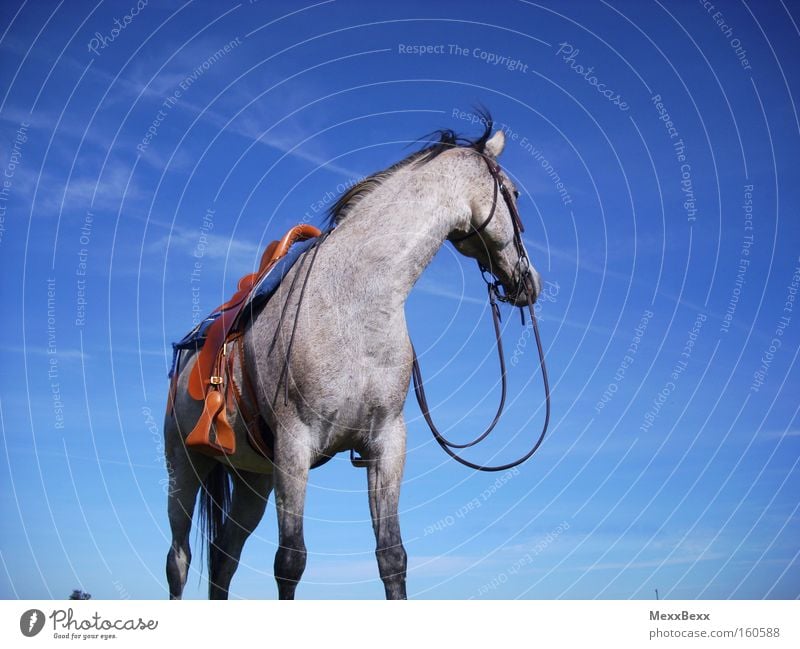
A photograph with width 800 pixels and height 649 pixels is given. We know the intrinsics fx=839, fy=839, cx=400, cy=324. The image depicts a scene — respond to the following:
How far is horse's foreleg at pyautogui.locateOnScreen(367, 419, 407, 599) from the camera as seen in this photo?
759 centimetres

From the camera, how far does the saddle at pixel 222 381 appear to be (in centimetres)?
839

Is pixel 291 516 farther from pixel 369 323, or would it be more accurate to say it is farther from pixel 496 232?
pixel 496 232

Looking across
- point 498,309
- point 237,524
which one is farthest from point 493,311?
point 237,524

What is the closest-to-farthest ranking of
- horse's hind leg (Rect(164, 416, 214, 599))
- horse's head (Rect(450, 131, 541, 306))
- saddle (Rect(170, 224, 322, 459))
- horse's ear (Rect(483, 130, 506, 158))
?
1. horse's head (Rect(450, 131, 541, 306))
2. saddle (Rect(170, 224, 322, 459))
3. horse's ear (Rect(483, 130, 506, 158))
4. horse's hind leg (Rect(164, 416, 214, 599))

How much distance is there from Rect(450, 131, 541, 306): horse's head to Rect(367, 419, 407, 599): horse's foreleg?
188 cm

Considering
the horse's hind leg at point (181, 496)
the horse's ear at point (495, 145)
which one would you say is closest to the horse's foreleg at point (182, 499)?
the horse's hind leg at point (181, 496)

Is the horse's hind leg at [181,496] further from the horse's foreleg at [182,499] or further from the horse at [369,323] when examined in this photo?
the horse at [369,323]

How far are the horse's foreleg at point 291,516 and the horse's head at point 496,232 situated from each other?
268 cm

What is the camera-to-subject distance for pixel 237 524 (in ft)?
34.0

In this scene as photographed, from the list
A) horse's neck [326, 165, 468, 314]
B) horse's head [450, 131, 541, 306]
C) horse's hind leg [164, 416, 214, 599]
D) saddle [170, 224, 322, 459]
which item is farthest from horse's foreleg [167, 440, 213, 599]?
horse's head [450, 131, 541, 306]

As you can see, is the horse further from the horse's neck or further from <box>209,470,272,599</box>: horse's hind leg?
<box>209,470,272,599</box>: horse's hind leg
